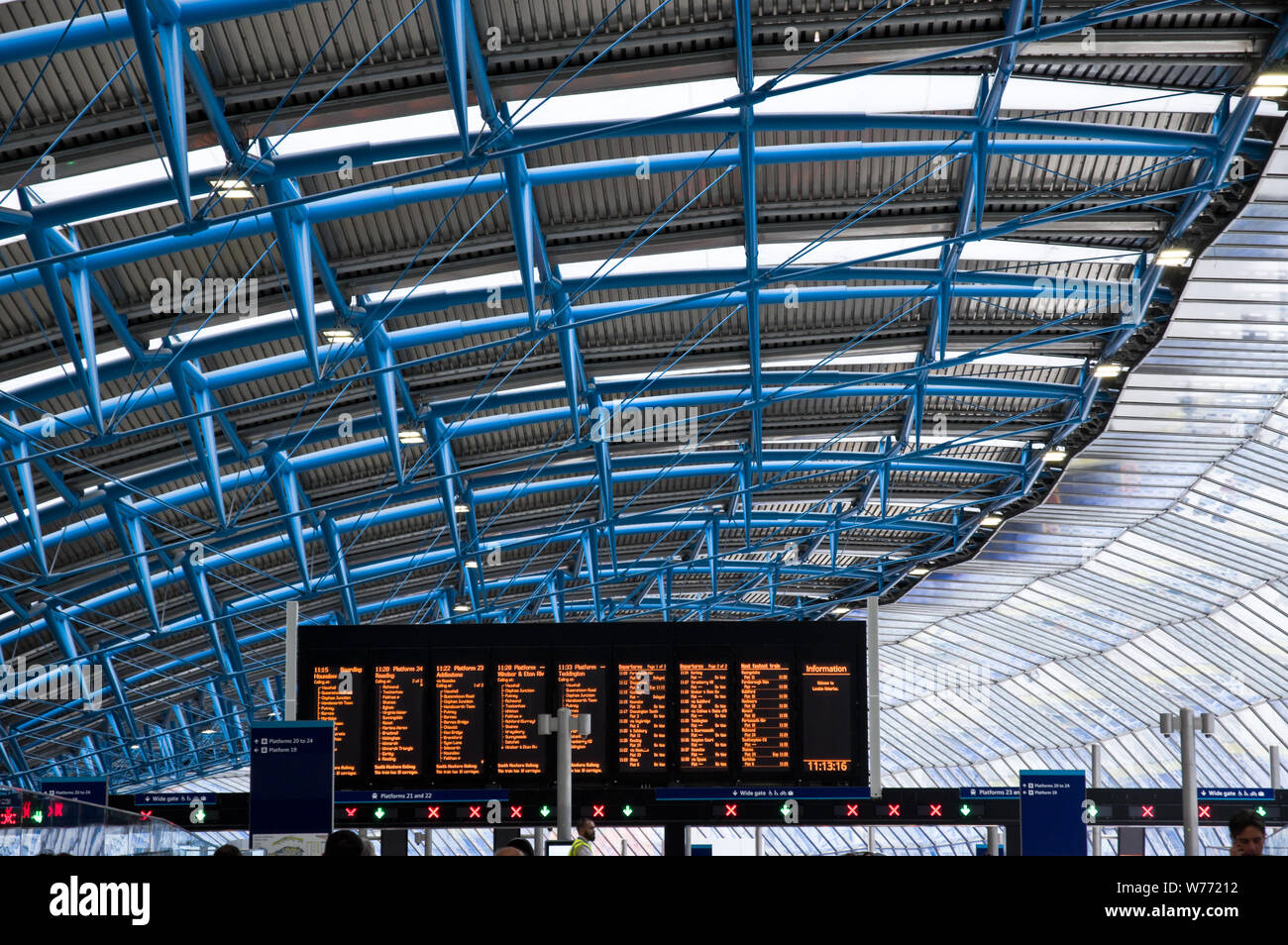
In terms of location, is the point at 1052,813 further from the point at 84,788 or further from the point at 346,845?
the point at 84,788

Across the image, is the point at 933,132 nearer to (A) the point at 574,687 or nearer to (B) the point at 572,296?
(B) the point at 572,296

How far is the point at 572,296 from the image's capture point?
75.5 feet

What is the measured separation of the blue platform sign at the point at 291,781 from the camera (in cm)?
1714

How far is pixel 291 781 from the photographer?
17.2 metres

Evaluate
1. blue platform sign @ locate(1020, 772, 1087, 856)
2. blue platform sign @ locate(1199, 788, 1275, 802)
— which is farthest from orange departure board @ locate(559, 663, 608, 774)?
blue platform sign @ locate(1199, 788, 1275, 802)

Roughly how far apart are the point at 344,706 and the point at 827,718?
6826 mm

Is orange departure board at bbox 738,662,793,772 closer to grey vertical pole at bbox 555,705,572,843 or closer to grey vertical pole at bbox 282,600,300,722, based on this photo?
grey vertical pole at bbox 555,705,572,843

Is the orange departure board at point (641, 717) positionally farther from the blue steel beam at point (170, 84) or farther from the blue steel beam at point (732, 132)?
the blue steel beam at point (170, 84)

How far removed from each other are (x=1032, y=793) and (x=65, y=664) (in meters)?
24.5

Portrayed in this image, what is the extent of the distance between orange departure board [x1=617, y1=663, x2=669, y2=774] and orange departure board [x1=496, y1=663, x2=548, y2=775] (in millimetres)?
1113

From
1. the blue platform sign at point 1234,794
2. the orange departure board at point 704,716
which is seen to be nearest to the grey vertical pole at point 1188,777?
the orange departure board at point 704,716

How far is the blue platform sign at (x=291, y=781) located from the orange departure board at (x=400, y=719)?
2.46m

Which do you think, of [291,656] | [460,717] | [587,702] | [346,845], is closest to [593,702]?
[587,702]

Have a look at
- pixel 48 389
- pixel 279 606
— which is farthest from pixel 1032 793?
pixel 279 606
